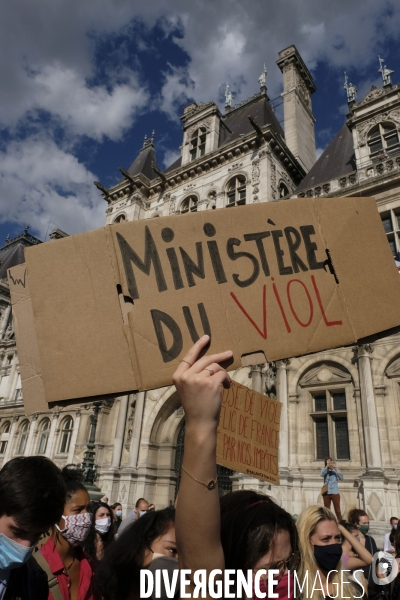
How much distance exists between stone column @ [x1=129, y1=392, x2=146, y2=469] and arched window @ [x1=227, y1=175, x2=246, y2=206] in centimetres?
1017

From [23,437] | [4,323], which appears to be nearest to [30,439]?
[23,437]

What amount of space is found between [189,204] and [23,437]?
57.8 ft

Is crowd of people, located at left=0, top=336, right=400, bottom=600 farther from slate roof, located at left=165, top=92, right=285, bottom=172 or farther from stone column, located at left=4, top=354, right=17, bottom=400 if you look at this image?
stone column, located at left=4, top=354, right=17, bottom=400

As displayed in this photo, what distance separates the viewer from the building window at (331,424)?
12.1 m

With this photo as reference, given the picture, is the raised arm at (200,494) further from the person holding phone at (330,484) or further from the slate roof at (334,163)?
the slate roof at (334,163)

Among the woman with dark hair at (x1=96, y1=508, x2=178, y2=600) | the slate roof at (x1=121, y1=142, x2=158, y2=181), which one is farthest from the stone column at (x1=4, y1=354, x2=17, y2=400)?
the woman with dark hair at (x1=96, y1=508, x2=178, y2=600)

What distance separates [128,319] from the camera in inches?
66.2

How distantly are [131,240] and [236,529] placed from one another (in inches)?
54.3

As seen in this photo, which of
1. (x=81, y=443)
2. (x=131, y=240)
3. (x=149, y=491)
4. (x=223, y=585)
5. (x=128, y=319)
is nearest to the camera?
(x=223, y=585)

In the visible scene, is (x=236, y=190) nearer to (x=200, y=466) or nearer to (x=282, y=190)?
(x=282, y=190)

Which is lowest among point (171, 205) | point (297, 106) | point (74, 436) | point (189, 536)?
point (189, 536)

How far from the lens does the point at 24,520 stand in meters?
1.88

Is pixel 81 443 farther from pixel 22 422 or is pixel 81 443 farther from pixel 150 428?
pixel 22 422

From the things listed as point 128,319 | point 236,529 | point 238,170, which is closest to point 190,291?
point 128,319
